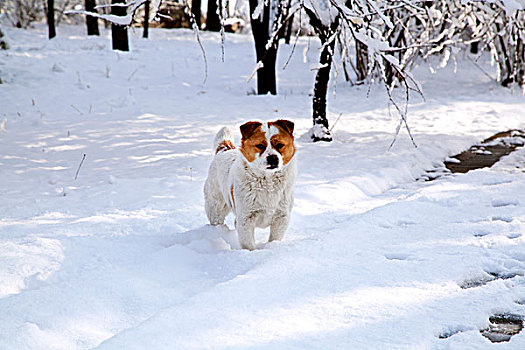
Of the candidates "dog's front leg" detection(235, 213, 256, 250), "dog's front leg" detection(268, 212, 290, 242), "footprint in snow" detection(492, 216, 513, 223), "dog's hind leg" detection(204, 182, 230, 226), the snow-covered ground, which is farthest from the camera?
"dog's hind leg" detection(204, 182, 230, 226)

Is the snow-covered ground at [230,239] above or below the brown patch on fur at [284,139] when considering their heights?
below

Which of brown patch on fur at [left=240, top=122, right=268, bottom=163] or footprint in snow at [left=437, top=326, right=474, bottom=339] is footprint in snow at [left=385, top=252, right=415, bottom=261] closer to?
footprint in snow at [left=437, top=326, right=474, bottom=339]

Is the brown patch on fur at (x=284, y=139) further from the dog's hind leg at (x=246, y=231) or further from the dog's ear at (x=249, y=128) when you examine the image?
the dog's hind leg at (x=246, y=231)

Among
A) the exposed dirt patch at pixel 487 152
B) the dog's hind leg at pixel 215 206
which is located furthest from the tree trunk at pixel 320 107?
the dog's hind leg at pixel 215 206

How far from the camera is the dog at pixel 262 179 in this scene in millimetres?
3715

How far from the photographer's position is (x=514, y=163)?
23.4 feet

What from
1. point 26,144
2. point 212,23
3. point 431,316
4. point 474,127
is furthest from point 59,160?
Answer: point 212,23

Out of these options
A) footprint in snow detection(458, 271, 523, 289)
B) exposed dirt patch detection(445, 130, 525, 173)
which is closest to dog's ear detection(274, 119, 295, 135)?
footprint in snow detection(458, 271, 523, 289)

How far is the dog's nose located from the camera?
3.61 m

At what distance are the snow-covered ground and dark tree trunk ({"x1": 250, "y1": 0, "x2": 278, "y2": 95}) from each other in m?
1.68

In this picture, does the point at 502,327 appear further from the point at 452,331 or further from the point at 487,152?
the point at 487,152

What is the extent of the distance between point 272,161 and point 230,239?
111 cm

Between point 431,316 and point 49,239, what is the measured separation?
297 centimetres

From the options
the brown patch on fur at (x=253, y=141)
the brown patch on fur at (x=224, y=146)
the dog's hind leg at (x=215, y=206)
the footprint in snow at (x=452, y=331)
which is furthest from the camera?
the brown patch on fur at (x=224, y=146)
